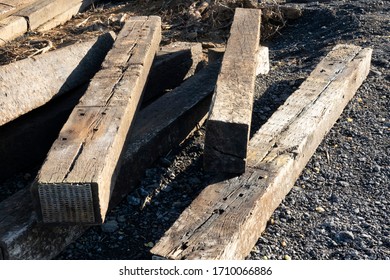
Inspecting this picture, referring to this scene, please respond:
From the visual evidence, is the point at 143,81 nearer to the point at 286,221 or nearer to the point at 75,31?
the point at 286,221

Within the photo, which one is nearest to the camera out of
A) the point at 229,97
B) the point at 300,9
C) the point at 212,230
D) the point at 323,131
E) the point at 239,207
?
the point at 212,230

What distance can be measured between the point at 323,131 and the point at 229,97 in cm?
98

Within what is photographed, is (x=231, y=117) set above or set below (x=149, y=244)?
above

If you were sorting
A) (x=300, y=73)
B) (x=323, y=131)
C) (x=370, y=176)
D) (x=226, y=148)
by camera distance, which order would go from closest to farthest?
(x=226, y=148) < (x=370, y=176) < (x=323, y=131) < (x=300, y=73)

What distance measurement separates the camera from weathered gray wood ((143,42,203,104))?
174 inches

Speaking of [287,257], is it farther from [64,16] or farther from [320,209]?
[64,16]

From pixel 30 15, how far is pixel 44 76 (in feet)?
10.8

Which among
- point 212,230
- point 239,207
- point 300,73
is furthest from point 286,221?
point 300,73

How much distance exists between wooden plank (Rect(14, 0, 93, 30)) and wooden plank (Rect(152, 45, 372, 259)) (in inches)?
143

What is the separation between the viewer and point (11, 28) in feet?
21.3

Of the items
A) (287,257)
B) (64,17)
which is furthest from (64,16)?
(287,257)

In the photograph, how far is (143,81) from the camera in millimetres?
3898

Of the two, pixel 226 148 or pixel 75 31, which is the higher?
pixel 226 148

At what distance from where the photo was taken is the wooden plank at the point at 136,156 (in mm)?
2828
